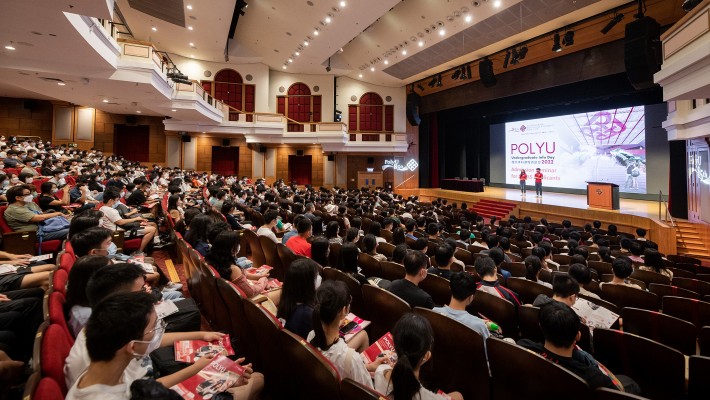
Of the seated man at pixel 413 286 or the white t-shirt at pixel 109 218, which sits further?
the white t-shirt at pixel 109 218

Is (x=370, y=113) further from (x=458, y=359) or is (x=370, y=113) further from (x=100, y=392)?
(x=100, y=392)

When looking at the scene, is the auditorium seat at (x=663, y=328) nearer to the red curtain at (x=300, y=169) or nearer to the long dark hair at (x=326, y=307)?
the long dark hair at (x=326, y=307)

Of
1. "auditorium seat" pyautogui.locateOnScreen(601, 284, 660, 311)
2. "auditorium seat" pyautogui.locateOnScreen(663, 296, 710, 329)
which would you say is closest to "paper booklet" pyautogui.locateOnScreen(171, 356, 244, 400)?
"auditorium seat" pyautogui.locateOnScreen(601, 284, 660, 311)

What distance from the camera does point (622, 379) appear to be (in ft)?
5.98

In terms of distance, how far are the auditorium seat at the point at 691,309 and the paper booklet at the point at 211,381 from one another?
3365mm

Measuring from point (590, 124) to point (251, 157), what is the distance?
1474 cm

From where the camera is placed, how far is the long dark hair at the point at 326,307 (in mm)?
1621

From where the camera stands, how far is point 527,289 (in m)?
3.00

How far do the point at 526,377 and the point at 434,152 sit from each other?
668 inches

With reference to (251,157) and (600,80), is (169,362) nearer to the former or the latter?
(600,80)

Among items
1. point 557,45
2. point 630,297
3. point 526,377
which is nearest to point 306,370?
point 526,377

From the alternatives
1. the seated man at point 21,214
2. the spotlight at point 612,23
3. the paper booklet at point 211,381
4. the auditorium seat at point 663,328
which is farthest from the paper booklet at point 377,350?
the spotlight at point 612,23

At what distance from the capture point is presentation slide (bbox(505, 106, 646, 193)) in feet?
38.8

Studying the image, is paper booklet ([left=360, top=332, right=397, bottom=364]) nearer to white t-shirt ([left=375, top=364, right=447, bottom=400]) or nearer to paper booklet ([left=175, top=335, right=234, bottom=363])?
white t-shirt ([left=375, top=364, right=447, bottom=400])
